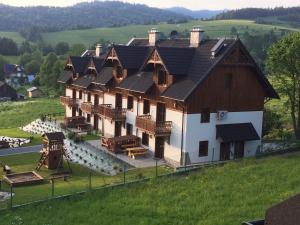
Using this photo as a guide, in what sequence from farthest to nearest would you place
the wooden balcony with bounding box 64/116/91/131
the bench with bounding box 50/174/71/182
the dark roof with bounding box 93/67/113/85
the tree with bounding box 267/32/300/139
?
1. the wooden balcony with bounding box 64/116/91/131
2. the dark roof with bounding box 93/67/113/85
3. the tree with bounding box 267/32/300/139
4. the bench with bounding box 50/174/71/182

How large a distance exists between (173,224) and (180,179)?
22.0 ft

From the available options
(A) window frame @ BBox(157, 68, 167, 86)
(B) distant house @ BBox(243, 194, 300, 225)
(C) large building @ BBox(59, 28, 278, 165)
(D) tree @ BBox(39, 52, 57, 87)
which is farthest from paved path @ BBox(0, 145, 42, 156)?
(D) tree @ BBox(39, 52, 57, 87)

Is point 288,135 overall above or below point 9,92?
above

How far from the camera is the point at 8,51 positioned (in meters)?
171

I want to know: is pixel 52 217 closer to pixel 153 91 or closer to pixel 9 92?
pixel 153 91

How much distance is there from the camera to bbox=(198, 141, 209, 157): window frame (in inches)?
1304

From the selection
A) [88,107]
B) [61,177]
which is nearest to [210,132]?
[61,177]

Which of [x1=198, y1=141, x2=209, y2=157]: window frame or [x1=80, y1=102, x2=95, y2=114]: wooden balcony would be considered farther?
[x1=80, y1=102, x2=95, y2=114]: wooden balcony

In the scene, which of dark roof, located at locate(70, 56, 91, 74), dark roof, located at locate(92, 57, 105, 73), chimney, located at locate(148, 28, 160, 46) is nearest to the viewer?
chimney, located at locate(148, 28, 160, 46)

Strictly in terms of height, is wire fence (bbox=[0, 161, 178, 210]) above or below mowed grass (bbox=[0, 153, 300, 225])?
below

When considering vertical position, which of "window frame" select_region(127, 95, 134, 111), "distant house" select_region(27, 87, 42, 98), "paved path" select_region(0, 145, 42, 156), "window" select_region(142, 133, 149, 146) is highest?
"window frame" select_region(127, 95, 134, 111)

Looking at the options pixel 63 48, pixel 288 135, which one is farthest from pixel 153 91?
pixel 63 48

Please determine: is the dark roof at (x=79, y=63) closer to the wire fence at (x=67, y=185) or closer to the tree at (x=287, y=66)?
the wire fence at (x=67, y=185)

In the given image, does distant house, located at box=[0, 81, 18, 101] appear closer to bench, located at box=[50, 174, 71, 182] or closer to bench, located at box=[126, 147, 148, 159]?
bench, located at box=[126, 147, 148, 159]
